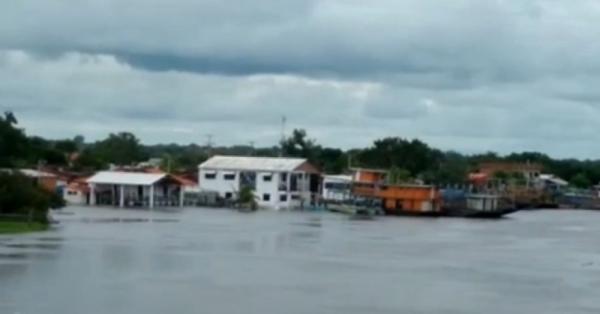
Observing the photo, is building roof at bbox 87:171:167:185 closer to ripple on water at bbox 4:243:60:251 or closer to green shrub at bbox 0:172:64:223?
green shrub at bbox 0:172:64:223

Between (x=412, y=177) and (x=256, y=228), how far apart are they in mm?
63339

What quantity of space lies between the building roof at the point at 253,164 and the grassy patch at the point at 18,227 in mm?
53673

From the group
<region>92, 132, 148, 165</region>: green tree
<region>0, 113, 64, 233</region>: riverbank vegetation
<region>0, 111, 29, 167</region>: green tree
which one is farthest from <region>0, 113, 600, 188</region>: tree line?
<region>0, 113, 64, 233</region>: riverbank vegetation

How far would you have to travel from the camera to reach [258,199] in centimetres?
10788

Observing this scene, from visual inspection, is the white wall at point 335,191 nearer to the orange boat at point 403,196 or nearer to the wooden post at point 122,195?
the orange boat at point 403,196

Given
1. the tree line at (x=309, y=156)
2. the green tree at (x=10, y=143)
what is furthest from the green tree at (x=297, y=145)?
the green tree at (x=10, y=143)

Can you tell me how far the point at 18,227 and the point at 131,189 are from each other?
51.5 meters

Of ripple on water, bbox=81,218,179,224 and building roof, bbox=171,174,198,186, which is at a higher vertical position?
building roof, bbox=171,174,198,186

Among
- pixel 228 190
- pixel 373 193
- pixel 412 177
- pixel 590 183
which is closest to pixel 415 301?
pixel 373 193

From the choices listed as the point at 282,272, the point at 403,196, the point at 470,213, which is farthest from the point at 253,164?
the point at 282,272

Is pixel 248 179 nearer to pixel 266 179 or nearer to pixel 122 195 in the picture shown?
pixel 266 179

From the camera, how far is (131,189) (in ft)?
339

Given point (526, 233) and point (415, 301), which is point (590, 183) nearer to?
point (526, 233)

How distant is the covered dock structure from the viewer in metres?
101
